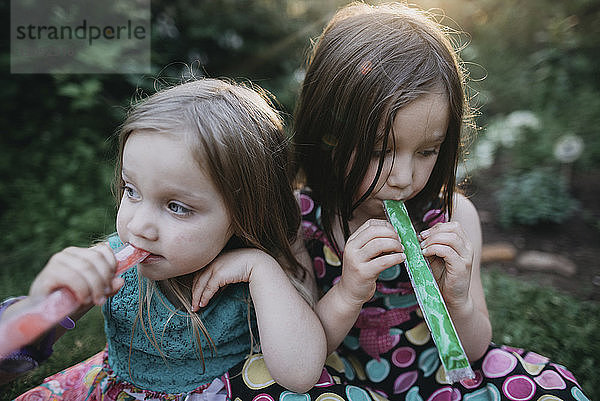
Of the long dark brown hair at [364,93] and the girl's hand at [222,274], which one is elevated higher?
the long dark brown hair at [364,93]

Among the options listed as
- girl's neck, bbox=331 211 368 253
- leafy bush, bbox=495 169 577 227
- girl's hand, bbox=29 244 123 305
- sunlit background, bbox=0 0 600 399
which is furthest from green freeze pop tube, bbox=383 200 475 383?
leafy bush, bbox=495 169 577 227

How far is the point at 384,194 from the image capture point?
1.50 m

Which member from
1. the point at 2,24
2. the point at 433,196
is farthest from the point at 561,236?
the point at 2,24

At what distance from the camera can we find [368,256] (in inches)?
54.8

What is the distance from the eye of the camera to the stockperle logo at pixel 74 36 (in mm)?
3535

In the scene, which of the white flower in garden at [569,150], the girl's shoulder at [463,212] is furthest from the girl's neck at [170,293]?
the white flower in garden at [569,150]

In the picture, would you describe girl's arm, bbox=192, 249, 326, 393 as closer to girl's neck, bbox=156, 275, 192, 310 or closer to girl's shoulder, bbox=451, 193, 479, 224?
girl's neck, bbox=156, 275, 192, 310

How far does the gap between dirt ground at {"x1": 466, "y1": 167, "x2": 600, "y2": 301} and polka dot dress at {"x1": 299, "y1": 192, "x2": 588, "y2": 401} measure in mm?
1329

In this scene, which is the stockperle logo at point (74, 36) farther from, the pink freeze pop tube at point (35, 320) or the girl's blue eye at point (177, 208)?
the pink freeze pop tube at point (35, 320)

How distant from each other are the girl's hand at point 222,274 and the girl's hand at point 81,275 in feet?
1.04

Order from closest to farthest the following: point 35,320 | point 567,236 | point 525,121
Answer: point 35,320 → point 567,236 → point 525,121

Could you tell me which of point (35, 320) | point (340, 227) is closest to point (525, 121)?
point (340, 227)

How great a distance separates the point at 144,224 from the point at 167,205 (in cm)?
7

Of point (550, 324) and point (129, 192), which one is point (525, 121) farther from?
point (129, 192)
